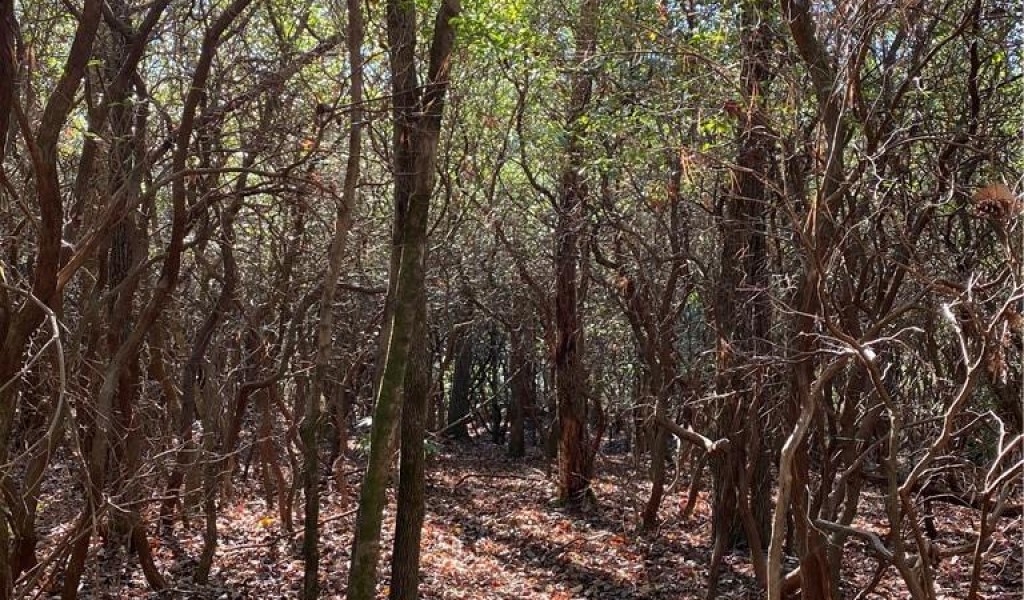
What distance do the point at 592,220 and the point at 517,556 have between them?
4.48 m

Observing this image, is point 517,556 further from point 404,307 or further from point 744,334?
point 404,307

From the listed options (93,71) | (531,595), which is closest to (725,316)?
(531,595)

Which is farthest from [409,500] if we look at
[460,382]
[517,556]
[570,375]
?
[460,382]

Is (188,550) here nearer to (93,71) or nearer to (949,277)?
(93,71)

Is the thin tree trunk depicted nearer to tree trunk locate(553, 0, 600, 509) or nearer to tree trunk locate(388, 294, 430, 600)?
tree trunk locate(388, 294, 430, 600)

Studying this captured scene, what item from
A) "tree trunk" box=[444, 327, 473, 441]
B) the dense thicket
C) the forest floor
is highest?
the dense thicket

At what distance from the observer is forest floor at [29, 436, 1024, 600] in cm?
1019

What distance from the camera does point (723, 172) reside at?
9.11 m

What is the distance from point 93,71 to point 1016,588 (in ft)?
33.5

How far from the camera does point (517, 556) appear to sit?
12766 millimetres

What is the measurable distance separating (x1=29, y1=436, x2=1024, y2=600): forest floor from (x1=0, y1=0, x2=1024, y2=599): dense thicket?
429 millimetres

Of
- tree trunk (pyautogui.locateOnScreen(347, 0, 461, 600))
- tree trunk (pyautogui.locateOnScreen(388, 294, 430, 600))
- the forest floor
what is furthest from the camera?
the forest floor

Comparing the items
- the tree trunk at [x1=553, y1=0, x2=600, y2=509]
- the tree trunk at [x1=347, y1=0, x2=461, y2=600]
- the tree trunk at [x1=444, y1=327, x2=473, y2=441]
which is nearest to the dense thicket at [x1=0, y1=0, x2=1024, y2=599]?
the tree trunk at [x1=347, y1=0, x2=461, y2=600]

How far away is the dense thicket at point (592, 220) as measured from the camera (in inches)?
207
